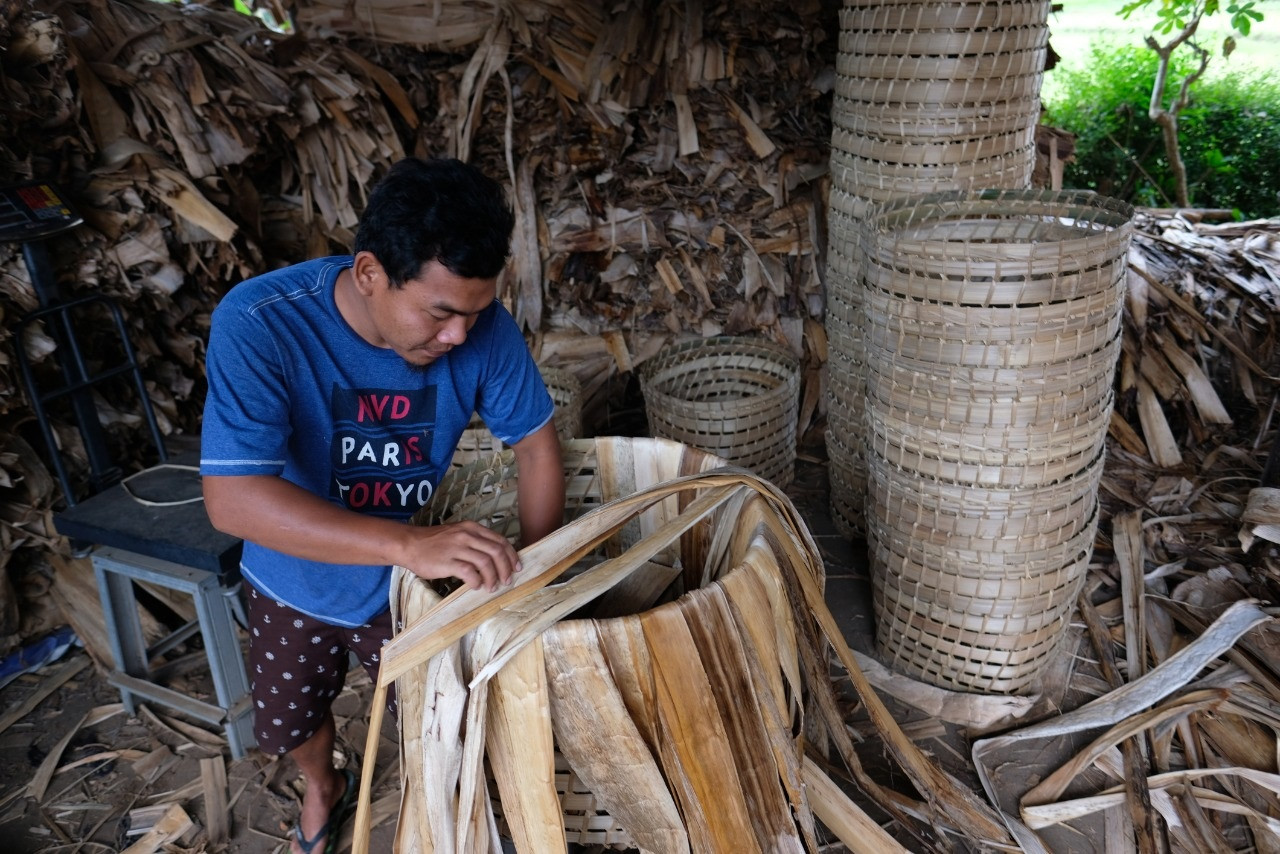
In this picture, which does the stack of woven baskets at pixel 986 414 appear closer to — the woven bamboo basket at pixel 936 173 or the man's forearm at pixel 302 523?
the woven bamboo basket at pixel 936 173

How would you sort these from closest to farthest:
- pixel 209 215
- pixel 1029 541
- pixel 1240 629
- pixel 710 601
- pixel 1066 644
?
pixel 710 601, pixel 1029 541, pixel 1240 629, pixel 1066 644, pixel 209 215

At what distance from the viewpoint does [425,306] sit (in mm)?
1366

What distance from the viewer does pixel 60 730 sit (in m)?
2.48

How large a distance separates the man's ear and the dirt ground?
125 centimetres

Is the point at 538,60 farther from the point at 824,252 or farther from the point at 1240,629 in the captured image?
the point at 1240,629

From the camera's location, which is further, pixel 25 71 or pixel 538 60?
pixel 538 60

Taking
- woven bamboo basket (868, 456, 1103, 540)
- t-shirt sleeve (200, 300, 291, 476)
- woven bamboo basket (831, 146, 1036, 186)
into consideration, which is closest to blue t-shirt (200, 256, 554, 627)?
t-shirt sleeve (200, 300, 291, 476)

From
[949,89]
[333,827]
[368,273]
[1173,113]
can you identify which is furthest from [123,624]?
[1173,113]

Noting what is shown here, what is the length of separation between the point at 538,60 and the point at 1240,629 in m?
3.09

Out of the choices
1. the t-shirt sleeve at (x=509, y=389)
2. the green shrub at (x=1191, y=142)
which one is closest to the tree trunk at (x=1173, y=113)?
the green shrub at (x=1191, y=142)

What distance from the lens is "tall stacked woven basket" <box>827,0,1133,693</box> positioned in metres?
1.94

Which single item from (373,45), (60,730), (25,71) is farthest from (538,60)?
(60,730)

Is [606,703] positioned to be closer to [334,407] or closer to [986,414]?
[334,407]

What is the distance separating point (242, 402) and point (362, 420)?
238 millimetres
